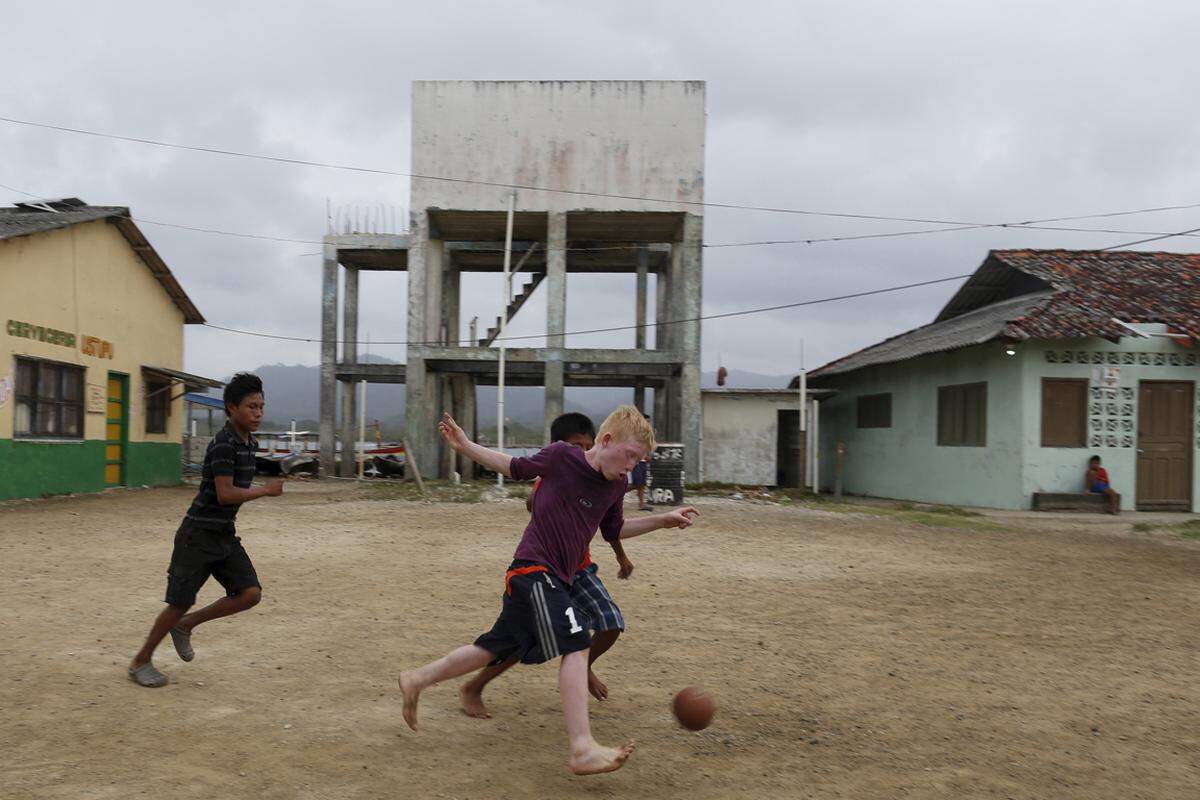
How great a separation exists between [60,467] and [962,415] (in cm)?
1677

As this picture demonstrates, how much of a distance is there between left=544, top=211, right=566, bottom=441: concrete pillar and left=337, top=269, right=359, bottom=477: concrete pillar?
8.05 m

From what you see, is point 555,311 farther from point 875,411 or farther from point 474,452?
point 474,452

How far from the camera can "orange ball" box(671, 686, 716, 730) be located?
3.70 meters

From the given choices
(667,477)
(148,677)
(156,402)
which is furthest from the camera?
(156,402)

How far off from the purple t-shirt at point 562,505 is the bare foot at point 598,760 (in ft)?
2.21

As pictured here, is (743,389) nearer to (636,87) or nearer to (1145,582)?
(636,87)

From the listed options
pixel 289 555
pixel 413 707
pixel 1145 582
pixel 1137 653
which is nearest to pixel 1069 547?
pixel 1145 582

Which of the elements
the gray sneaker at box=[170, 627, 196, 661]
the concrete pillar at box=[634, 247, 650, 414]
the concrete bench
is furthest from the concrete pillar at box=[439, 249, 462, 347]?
the gray sneaker at box=[170, 627, 196, 661]

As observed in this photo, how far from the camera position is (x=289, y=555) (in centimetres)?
921

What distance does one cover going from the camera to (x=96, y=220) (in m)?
17.2

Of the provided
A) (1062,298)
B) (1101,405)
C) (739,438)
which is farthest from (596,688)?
(739,438)

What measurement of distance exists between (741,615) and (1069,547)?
6549 mm

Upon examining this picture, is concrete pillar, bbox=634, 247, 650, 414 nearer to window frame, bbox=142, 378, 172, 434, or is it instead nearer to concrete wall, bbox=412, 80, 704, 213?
concrete wall, bbox=412, 80, 704, 213

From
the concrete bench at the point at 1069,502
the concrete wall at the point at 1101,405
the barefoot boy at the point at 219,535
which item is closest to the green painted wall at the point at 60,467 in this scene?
the barefoot boy at the point at 219,535
